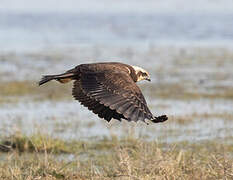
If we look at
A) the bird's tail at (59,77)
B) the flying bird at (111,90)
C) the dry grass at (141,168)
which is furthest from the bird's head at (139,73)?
the bird's tail at (59,77)

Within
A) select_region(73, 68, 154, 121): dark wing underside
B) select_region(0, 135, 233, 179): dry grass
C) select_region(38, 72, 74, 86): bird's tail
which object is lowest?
select_region(0, 135, 233, 179): dry grass

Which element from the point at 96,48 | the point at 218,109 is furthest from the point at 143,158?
the point at 96,48

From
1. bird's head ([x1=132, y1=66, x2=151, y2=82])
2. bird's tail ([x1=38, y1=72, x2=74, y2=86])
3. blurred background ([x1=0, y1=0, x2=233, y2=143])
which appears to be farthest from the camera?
blurred background ([x1=0, y1=0, x2=233, y2=143])

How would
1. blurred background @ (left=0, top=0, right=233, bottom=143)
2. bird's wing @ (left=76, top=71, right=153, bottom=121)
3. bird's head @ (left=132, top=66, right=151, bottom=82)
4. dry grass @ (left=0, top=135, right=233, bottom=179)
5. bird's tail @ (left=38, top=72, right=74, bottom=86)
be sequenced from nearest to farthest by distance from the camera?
bird's wing @ (left=76, top=71, right=153, bottom=121) → dry grass @ (left=0, top=135, right=233, bottom=179) → bird's tail @ (left=38, top=72, right=74, bottom=86) → bird's head @ (left=132, top=66, right=151, bottom=82) → blurred background @ (left=0, top=0, right=233, bottom=143)

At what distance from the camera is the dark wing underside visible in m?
5.72

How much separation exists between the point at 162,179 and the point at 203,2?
158 feet

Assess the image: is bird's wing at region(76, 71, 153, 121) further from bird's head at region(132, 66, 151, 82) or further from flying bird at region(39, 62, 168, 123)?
bird's head at region(132, 66, 151, 82)

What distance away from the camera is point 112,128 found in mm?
10039

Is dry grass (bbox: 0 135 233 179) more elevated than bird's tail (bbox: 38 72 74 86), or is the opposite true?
bird's tail (bbox: 38 72 74 86)

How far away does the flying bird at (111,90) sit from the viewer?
5750mm

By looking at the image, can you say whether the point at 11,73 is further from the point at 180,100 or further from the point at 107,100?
the point at 107,100

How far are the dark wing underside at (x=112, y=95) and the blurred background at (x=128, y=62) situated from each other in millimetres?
2019

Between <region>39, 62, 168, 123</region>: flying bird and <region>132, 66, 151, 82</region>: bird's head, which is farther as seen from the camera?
<region>132, 66, 151, 82</region>: bird's head

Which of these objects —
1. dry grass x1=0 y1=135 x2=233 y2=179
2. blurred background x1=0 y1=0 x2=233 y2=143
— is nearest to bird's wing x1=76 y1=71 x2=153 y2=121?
dry grass x1=0 y1=135 x2=233 y2=179
